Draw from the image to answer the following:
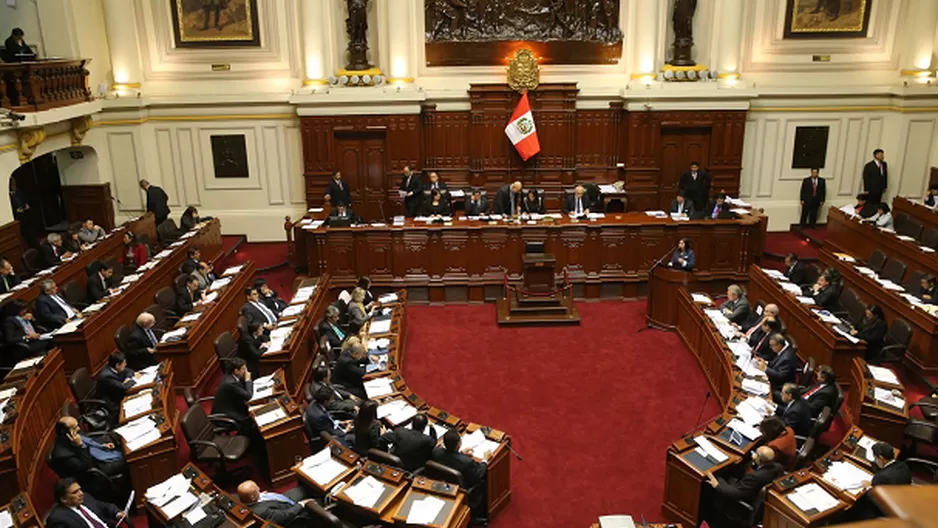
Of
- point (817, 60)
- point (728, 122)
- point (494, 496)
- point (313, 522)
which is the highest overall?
point (817, 60)

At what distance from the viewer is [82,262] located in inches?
477

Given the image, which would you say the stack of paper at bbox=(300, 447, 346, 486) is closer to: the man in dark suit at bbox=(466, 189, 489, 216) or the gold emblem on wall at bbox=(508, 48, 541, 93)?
the man in dark suit at bbox=(466, 189, 489, 216)

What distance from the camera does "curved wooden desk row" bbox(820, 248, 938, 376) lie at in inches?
378

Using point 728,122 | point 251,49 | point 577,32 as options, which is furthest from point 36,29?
point 728,122

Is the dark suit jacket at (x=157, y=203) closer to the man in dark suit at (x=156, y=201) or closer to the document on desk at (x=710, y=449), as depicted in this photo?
the man in dark suit at (x=156, y=201)

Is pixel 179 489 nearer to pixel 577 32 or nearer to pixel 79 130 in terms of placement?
pixel 79 130

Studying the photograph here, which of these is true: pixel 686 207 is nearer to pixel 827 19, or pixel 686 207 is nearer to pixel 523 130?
pixel 523 130

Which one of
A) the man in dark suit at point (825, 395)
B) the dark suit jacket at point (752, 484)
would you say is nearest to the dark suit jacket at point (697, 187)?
the man in dark suit at point (825, 395)

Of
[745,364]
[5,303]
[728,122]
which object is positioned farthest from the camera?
[728,122]

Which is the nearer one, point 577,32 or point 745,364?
point 745,364

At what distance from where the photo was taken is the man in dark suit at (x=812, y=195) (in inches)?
643

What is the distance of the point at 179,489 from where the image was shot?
6.44 meters

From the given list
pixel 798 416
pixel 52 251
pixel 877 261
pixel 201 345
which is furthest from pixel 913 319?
pixel 52 251

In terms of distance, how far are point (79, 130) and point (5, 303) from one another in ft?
20.2
